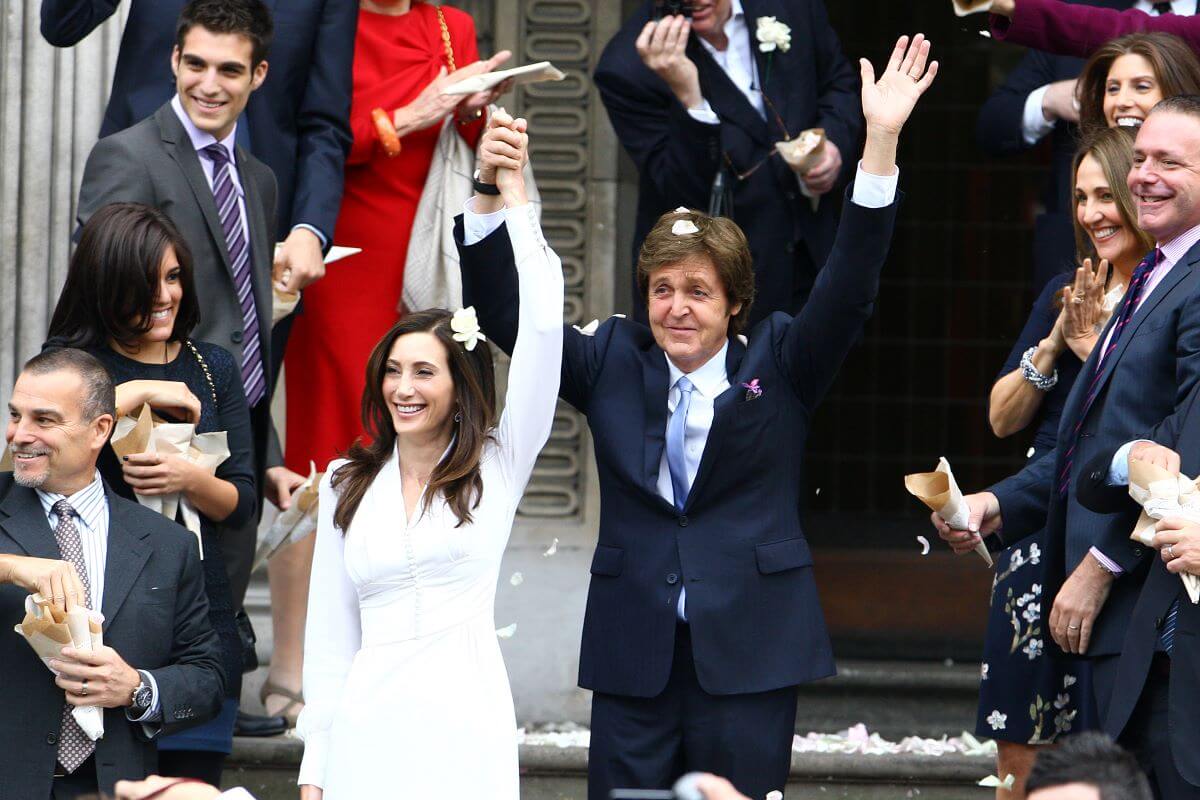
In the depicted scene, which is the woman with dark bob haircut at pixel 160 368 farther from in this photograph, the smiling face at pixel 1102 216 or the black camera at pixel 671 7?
the smiling face at pixel 1102 216

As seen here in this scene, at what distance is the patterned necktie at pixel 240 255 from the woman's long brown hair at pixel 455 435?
1.06 m

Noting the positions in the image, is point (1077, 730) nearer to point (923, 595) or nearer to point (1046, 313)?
point (1046, 313)

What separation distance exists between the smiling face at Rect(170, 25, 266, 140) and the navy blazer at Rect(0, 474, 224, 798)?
1.37m

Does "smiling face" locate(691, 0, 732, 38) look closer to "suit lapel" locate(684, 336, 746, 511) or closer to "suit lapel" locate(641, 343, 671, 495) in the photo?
"suit lapel" locate(641, 343, 671, 495)

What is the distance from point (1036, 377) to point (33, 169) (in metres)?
3.38

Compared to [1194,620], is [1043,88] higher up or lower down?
higher up

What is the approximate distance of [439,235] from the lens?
635 centimetres

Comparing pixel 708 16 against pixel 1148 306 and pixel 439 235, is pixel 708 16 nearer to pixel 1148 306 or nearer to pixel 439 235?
pixel 439 235

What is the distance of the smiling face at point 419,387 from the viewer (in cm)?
446

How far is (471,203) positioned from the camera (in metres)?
4.68

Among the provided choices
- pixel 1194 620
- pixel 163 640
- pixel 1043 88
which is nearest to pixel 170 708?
pixel 163 640

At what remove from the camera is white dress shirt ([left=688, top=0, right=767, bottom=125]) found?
642 cm

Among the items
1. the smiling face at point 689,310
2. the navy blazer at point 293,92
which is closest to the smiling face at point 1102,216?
the smiling face at point 689,310

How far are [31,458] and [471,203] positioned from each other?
3.93ft
